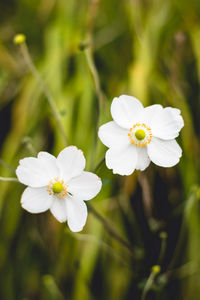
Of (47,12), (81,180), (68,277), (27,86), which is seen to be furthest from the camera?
(47,12)

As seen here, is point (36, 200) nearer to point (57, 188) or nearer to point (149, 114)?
point (57, 188)

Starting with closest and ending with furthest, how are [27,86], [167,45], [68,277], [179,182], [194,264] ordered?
[194,264] → [68,277] → [179,182] → [27,86] → [167,45]

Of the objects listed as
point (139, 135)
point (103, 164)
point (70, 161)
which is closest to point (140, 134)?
point (139, 135)

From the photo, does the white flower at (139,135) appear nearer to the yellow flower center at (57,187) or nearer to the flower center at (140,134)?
the flower center at (140,134)

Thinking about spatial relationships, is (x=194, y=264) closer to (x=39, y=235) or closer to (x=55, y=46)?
(x=39, y=235)

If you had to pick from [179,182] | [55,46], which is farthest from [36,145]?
[179,182]

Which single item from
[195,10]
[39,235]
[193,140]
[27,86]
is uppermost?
[195,10]

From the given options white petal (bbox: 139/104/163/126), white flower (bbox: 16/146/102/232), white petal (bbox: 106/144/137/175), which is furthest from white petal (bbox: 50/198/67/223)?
white petal (bbox: 139/104/163/126)
